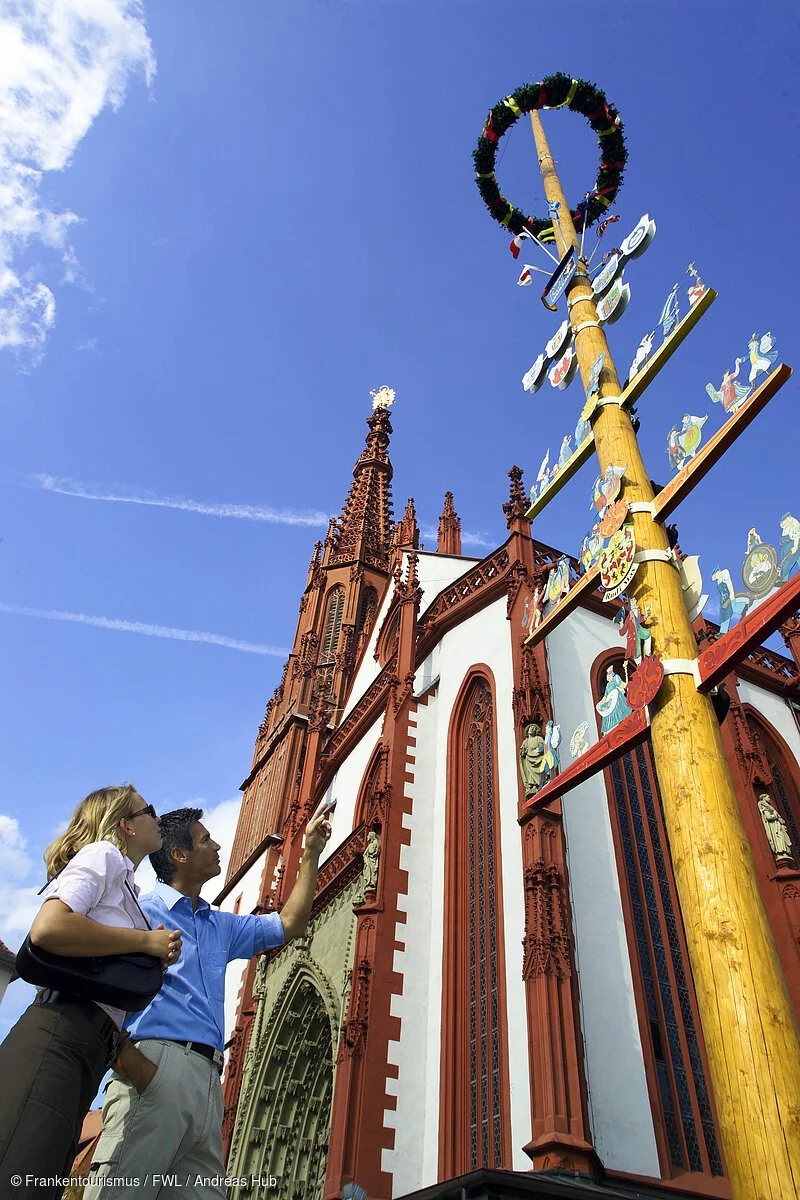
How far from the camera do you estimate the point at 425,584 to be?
65.5 feet

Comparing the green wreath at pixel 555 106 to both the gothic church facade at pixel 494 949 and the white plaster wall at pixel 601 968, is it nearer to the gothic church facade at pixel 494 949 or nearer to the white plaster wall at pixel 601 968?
the gothic church facade at pixel 494 949

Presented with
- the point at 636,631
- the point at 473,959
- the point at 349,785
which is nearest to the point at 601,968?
the point at 473,959

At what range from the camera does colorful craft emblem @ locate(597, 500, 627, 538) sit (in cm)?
599

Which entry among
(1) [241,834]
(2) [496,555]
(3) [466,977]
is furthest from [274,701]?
(3) [466,977]

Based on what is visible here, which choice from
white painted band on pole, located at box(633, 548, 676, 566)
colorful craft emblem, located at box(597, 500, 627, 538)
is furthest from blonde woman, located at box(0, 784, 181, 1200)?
colorful craft emblem, located at box(597, 500, 627, 538)

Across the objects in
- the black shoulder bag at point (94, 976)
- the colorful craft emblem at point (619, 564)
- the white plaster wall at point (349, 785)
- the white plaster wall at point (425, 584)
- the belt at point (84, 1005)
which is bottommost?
the belt at point (84, 1005)

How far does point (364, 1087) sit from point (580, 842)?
4203 mm

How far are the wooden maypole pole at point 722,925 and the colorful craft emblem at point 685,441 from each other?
0.43m

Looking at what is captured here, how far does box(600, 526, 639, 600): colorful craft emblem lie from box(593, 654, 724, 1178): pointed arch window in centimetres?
644

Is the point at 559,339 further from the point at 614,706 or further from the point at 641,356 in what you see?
the point at 614,706

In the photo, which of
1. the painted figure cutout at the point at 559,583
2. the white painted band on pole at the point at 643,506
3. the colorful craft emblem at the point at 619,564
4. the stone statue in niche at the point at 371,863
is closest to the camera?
the colorful craft emblem at the point at 619,564

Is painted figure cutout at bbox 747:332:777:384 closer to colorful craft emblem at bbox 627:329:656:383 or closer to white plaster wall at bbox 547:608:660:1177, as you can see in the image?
colorful craft emblem at bbox 627:329:656:383

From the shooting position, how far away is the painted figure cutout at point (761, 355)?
17.3 ft

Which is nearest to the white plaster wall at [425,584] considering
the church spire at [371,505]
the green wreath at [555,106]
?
the green wreath at [555,106]
